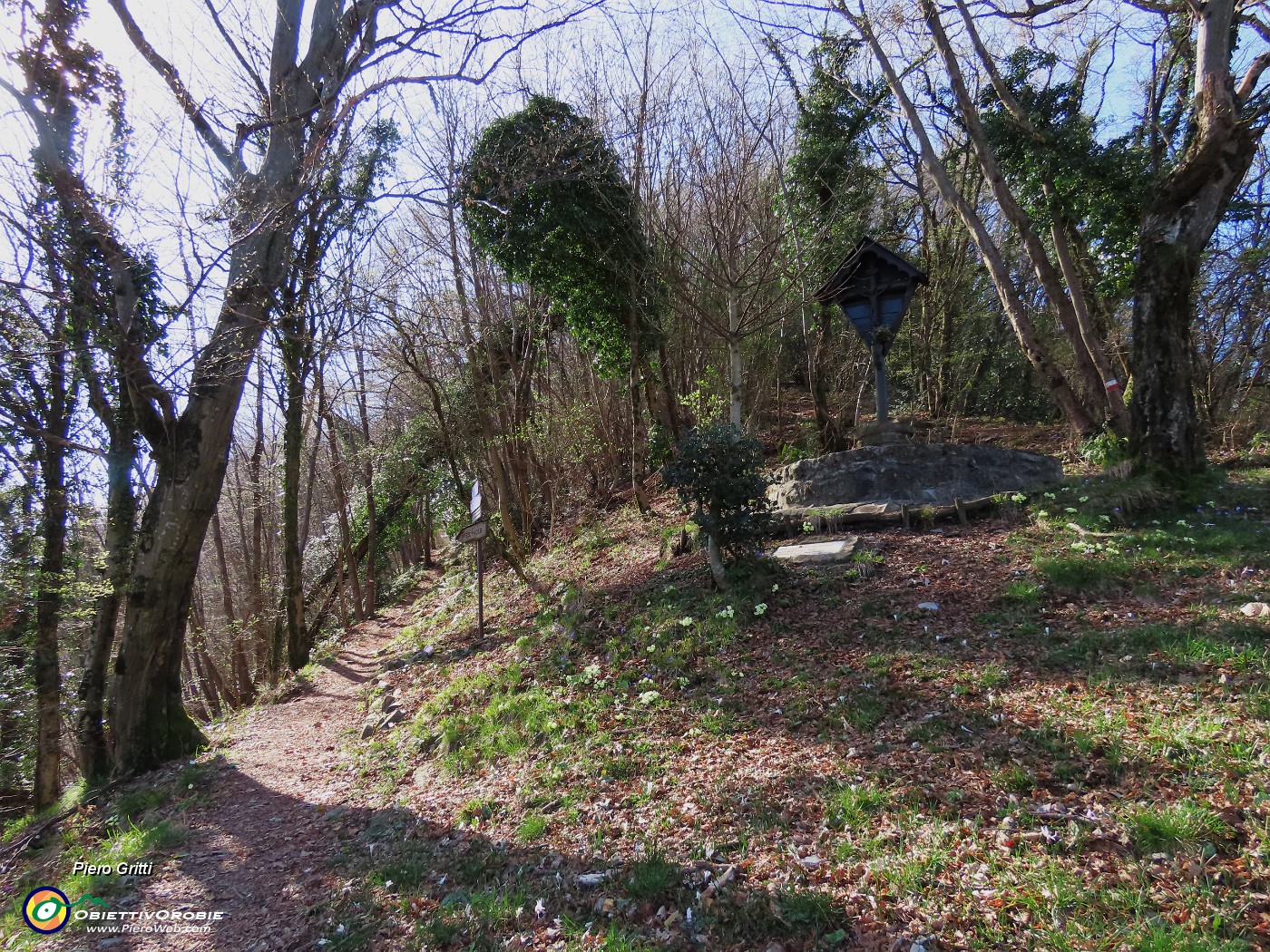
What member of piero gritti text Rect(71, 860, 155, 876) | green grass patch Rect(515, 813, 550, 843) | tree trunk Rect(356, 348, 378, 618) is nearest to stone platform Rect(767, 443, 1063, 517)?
green grass patch Rect(515, 813, 550, 843)

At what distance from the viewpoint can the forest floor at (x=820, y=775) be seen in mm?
2682

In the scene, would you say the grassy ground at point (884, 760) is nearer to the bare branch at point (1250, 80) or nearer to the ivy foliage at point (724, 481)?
the ivy foliage at point (724, 481)

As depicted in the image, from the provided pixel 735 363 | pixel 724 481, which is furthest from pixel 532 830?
pixel 735 363

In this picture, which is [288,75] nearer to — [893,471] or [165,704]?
[165,704]

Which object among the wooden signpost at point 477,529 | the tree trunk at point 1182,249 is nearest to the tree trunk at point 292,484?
the wooden signpost at point 477,529

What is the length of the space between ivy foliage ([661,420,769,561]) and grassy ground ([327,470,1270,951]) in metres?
0.62

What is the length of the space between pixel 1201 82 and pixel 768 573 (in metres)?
7.16

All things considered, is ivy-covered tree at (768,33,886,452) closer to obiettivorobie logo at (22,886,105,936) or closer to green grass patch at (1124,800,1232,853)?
green grass patch at (1124,800,1232,853)

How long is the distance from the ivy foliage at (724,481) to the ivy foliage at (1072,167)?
836cm

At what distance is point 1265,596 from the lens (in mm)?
4449

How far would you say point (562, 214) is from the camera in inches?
388
